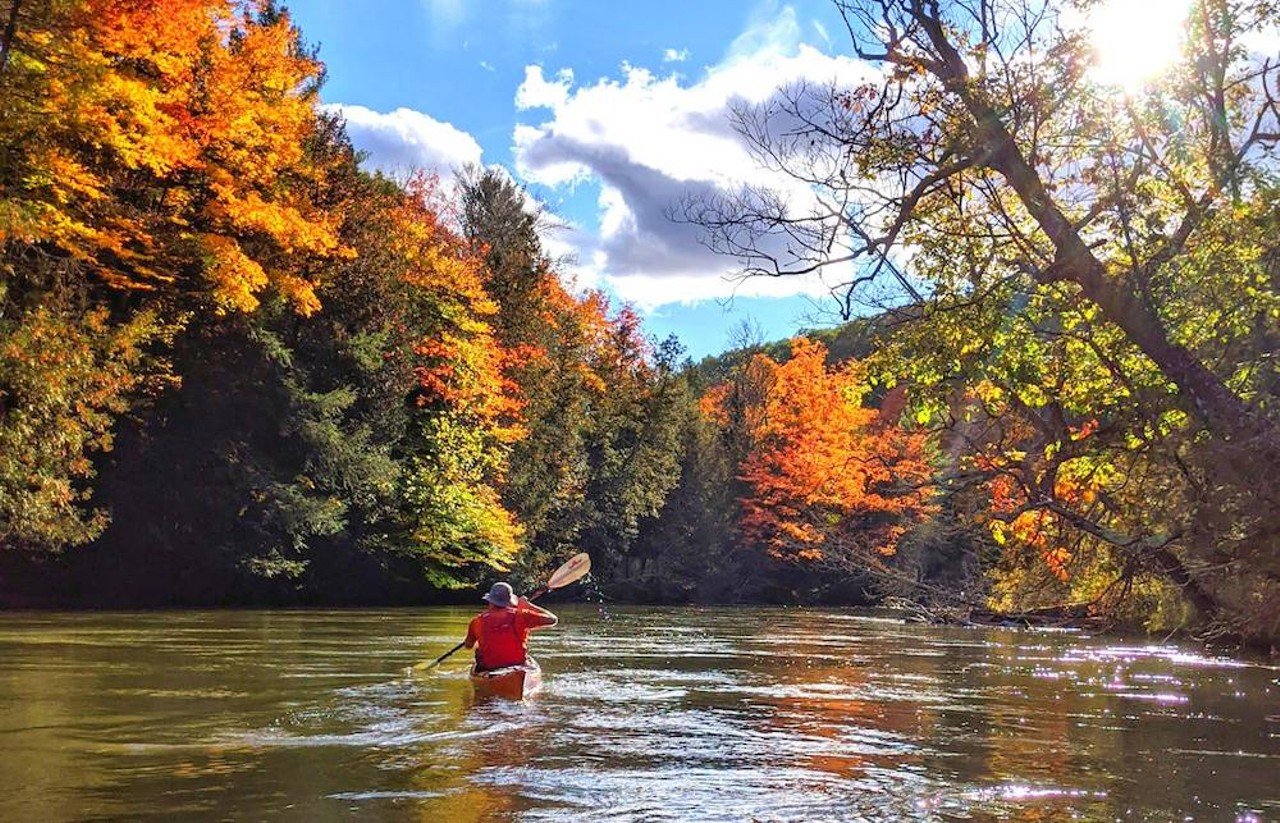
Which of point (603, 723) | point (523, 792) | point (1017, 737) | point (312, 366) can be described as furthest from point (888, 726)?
point (312, 366)

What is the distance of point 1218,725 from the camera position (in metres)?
9.45

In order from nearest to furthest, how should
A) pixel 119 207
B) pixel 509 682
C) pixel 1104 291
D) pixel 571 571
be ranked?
pixel 1104 291 < pixel 509 682 < pixel 571 571 < pixel 119 207

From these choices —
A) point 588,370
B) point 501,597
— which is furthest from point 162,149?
point 588,370

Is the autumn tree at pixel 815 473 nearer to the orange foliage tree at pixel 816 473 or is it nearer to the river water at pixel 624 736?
the orange foliage tree at pixel 816 473

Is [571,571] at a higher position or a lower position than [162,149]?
lower

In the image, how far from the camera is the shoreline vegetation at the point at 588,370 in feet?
29.5

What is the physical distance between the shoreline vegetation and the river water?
1504mm

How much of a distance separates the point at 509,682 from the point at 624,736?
2.66 metres

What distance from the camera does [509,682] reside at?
1076cm

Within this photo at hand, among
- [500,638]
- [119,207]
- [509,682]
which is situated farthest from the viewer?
[119,207]

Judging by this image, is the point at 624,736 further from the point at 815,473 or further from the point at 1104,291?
the point at 815,473

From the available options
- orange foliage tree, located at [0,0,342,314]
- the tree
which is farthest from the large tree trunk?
orange foliage tree, located at [0,0,342,314]

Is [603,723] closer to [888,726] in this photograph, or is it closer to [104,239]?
[888,726]

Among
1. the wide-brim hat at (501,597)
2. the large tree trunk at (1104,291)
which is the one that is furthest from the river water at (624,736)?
the large tree trunk at (1104,291)
